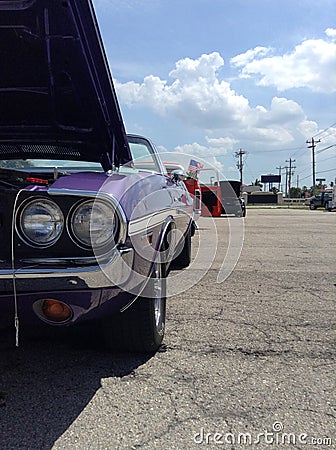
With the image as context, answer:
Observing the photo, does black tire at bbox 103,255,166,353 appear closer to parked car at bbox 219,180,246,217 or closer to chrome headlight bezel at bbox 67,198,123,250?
chrome headlight bezel at bbox 67,198,123,250

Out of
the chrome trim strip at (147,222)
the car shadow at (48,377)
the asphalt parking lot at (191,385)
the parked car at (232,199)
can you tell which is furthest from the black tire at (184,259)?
the parked car at (232,199)

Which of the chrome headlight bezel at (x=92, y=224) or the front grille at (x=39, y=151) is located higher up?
the front grille at (x=39, y=151)

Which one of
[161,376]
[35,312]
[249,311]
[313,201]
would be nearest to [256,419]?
[161,376]

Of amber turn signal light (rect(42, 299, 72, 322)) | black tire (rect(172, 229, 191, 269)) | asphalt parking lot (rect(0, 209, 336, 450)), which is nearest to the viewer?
asphalt parking lot (rect(0, 209, 336, 450))

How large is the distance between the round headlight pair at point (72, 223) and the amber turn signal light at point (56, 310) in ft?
0.94

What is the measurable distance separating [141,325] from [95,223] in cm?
80

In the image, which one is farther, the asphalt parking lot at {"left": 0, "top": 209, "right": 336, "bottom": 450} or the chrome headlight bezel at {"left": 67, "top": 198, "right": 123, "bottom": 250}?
the chrome headlight bezel at {"left": 67, "top": 198, "right": 123, "bottom": 250}

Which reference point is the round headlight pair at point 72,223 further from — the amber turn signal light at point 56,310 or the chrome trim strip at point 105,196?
the amber turn signal light at point 56,310

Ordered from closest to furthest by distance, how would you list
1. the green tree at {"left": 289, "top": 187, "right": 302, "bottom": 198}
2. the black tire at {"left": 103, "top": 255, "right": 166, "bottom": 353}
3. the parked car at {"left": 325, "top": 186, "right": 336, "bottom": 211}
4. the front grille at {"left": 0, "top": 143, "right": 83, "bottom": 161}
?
1. the black tire at {"left": 103, "top": 255, "right": 166, "bottom": 353}
2. the front grille at {"left": 0, "top": 143, "right": 83, "bottom": 161}
3. the parked car at {"left": 325, "top": 186, "right": 336, "bottom": 211}
4. the green tree at {"left": 289, "top": 187, "right": 302, "bottom": 198}

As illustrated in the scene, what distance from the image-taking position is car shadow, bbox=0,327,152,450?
1.98 metres

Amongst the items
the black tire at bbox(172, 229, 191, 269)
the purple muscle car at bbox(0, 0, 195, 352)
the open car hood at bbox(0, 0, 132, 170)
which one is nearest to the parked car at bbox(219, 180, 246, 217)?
the black tire at bbox(172, 229, 191, 269)

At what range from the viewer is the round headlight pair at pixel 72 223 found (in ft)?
6.82

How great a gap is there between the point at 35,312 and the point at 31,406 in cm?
51

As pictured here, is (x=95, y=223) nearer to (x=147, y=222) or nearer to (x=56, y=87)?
(x=147, y=222)
